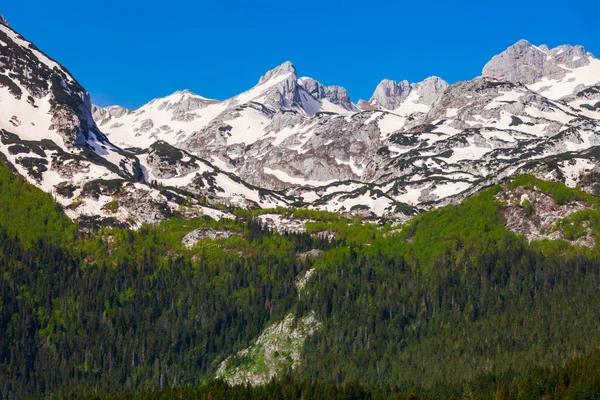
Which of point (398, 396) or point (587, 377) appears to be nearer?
point (587, 377)

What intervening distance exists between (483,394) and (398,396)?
18483 mm

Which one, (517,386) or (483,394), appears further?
(483,394)

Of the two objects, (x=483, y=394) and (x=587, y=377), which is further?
(x=483, y=394)

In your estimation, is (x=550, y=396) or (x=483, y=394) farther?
(x=483, y=394)

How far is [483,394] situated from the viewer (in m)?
199

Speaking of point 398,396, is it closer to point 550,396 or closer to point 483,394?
point 483,394

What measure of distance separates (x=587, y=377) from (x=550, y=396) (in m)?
7.75

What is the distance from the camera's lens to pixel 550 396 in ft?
586

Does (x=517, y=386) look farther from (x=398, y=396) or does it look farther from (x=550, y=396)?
(x=398, y=396)

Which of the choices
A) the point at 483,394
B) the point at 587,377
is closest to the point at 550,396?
the point at 587,377

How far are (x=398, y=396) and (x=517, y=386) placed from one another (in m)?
24.7

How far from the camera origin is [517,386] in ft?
613

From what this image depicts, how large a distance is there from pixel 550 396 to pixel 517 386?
9231 millimetres

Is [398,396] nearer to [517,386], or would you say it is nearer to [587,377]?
[517,386]
